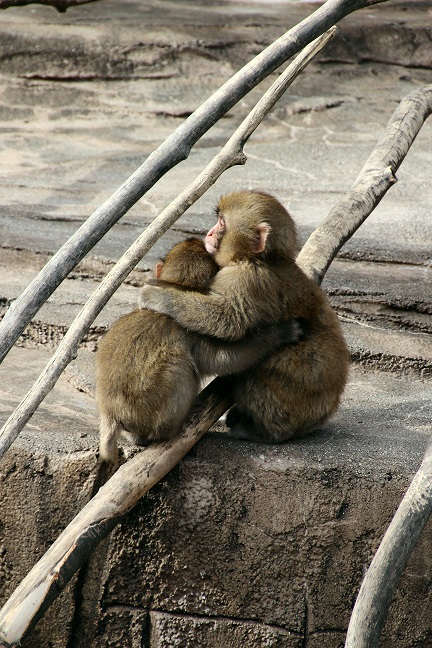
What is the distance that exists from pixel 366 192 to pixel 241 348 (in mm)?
1556

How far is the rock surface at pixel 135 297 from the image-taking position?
3760 mm

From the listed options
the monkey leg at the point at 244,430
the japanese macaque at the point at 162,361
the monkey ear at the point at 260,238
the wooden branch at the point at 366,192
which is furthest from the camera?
the wooden branch at the point at 366,192

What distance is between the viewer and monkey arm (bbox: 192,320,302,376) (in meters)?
3.68

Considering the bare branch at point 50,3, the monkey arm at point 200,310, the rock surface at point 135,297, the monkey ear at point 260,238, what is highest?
the bare branch at point 50,3

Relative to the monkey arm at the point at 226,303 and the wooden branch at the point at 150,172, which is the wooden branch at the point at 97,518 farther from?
the wooden branch at the point at 150,172

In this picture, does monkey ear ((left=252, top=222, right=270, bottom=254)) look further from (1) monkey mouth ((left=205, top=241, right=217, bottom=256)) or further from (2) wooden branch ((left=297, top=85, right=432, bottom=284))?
(2) wooden branch ((left=297, top=85, right=432, bottom=284))

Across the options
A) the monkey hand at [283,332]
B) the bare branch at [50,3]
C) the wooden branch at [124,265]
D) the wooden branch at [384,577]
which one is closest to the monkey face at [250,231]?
the wooden branch at [124,265]

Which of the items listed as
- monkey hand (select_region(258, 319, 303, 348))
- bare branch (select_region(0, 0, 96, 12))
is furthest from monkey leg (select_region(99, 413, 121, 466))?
bare branch (select_region(0, 0, 96, 12))

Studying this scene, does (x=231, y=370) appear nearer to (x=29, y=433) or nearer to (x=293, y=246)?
(x=293, y=246)

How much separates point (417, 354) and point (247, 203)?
1910 mm

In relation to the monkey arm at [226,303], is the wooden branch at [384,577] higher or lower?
lower

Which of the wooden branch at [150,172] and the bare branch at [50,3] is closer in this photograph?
the wooden branch at [150,172]

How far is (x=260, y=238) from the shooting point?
368cm

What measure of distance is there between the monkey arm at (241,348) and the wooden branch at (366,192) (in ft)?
2.54
